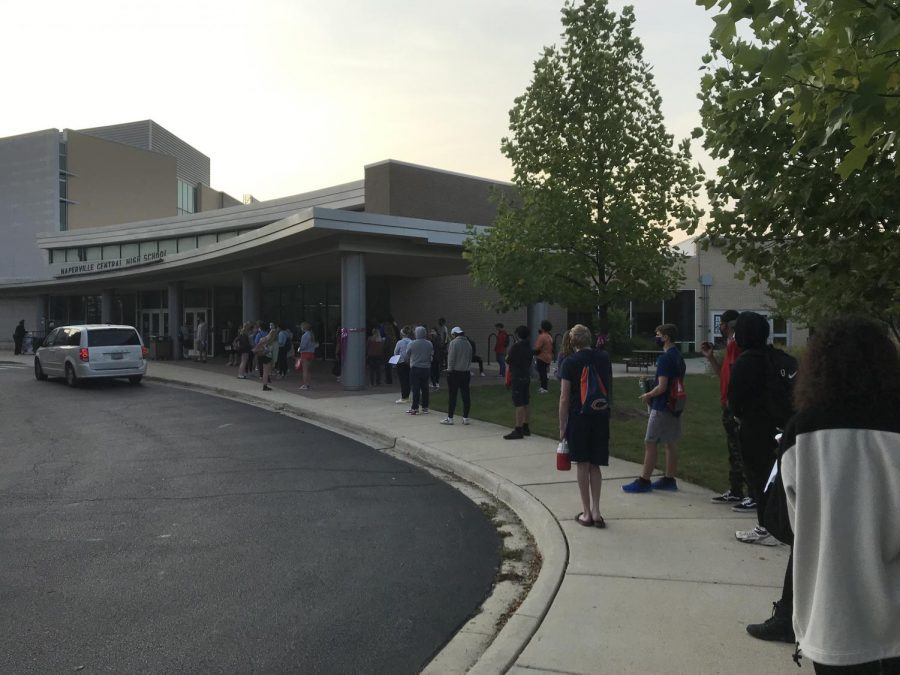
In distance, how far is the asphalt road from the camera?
12.6ft

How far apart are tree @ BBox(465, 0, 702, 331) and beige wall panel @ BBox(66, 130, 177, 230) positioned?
47.3m

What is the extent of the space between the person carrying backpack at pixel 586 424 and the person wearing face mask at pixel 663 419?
1085mm

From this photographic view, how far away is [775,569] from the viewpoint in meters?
4.77

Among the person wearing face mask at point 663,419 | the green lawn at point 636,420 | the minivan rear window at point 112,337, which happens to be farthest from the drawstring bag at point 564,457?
the minivan rear window at point 112,337

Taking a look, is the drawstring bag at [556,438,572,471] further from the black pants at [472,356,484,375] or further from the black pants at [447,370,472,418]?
the black pants at [472,356,484,375]

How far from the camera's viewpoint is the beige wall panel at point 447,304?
2808cm

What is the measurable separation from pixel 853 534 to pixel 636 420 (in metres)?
9.81

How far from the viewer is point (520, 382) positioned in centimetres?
1012

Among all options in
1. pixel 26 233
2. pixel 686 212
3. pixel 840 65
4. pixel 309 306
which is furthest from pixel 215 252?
pixel 26 233

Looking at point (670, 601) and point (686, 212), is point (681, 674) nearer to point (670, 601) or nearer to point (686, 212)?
point (670, 601)

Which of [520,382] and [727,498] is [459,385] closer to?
[520,382]

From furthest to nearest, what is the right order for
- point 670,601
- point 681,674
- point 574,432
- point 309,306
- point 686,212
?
point 309,306
point 686,212
point 574,432
point 670,601
point 681,674

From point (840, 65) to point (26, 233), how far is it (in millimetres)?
56801

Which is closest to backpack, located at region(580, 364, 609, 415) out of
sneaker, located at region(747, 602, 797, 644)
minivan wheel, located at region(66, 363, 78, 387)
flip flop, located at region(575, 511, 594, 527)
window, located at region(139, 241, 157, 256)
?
flip flop, located at region(575, 511, 594, 527)
